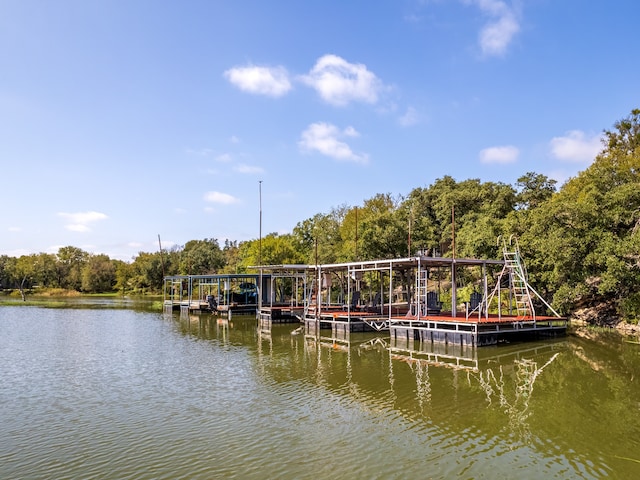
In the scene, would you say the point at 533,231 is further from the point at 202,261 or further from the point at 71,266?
the point at 71,266

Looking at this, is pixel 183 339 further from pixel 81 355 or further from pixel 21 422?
pixel 21 422

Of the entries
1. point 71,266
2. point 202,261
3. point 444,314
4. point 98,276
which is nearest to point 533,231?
point 444,314

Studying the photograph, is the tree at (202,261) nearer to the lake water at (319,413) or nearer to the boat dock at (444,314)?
the boat dock at (444,314)

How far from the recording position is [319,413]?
11602 millimetres

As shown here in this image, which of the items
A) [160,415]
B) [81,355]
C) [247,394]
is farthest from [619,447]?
[81,355]

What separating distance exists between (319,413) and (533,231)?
23.6 m

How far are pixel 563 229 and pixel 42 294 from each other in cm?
8826

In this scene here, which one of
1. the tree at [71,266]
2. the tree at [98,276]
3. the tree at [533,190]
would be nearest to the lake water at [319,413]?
the tree at [533,190]

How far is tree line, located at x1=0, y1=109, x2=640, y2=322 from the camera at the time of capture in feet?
89.8

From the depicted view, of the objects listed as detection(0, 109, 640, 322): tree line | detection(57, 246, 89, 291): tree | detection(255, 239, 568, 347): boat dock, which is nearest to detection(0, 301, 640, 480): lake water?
detection(255, 239, 568, 347): boat dock

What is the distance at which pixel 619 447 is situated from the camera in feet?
30.9

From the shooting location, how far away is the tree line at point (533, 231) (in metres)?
27.4

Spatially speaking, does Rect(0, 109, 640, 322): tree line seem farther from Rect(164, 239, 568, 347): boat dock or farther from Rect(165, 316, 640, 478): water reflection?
Rect(165, 316, 640, 478): water reflection

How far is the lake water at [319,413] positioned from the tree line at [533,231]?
21.6 feet
